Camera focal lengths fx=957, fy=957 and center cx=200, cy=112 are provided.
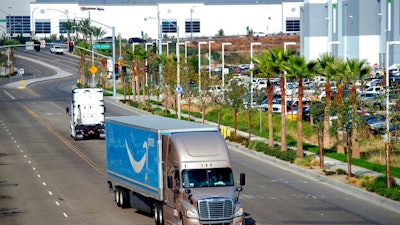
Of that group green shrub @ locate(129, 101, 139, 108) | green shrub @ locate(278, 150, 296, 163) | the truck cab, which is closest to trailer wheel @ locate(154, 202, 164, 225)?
the truck cab

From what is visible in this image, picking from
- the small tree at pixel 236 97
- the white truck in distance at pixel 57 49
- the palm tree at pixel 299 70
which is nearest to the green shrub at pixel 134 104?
the small tree at pixel 236 97

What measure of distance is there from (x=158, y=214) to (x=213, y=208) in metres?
3.75

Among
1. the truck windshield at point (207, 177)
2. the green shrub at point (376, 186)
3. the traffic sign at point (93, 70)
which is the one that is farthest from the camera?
the traffic sign at point (93, 70)

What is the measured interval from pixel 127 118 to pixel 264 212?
6.76 meters

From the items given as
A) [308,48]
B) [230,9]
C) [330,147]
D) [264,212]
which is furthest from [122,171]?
[230,9]

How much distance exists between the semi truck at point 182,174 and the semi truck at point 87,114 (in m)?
28.9

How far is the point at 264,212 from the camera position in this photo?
3556 centimetres

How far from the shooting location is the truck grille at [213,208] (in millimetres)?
29172

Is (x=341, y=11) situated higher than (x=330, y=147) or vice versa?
(x=341, y=11)

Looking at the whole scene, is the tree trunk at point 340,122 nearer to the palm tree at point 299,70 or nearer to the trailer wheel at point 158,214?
the palm tree at point 299,70

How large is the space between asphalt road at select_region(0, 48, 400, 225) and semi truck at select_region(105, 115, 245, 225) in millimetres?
1903

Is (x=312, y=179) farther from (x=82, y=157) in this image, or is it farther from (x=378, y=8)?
(x=378, y=8)

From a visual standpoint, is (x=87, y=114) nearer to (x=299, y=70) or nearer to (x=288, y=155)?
(x=299, y=70)

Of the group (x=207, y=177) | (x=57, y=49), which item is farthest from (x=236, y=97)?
(x=57, y=49)
